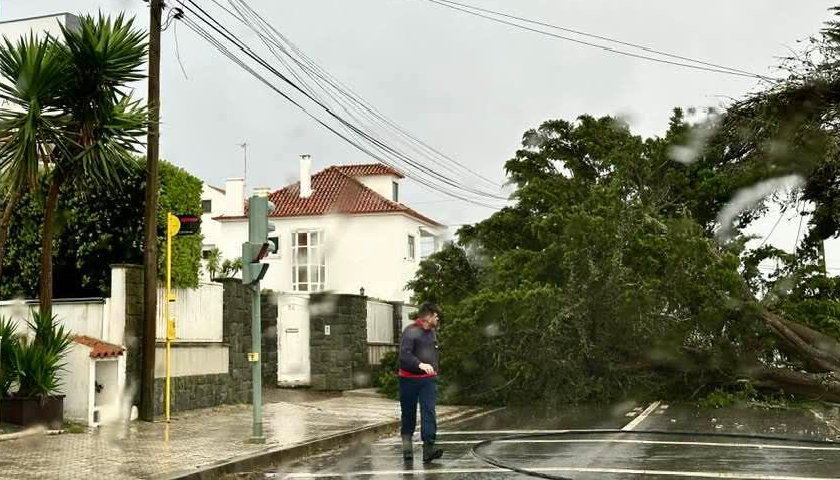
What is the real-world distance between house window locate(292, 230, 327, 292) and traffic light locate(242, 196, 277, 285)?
19.8 m

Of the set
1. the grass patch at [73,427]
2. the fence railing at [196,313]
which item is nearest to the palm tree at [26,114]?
the grass patch at [73,427]

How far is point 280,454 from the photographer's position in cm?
1108

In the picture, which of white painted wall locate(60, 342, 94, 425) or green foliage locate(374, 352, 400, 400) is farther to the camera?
green foliage locate(374, 352, 400, 400)

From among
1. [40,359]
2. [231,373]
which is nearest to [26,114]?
[40,359]

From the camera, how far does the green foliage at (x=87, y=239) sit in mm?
16141

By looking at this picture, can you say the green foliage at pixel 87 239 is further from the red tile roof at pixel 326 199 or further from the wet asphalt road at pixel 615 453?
the red tile roof at pixel 326 199

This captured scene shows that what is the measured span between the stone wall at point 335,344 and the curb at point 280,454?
7.94 meters

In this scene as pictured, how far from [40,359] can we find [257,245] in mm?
3545

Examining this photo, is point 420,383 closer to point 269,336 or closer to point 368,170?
point 269,336

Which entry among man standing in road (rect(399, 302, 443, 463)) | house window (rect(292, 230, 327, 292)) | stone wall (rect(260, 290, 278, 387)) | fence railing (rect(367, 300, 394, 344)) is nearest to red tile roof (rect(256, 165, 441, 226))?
house window (rect(292, 230, 327, 292))

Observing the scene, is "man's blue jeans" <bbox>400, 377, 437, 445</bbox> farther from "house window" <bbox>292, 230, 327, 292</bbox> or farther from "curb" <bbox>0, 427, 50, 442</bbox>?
"house window" <bbox>292, 230, 327, 292</bbox>

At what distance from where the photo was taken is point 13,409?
1294 cm

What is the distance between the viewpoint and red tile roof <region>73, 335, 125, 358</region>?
46.2ft

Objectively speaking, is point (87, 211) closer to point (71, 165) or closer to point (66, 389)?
point (71, 165)
